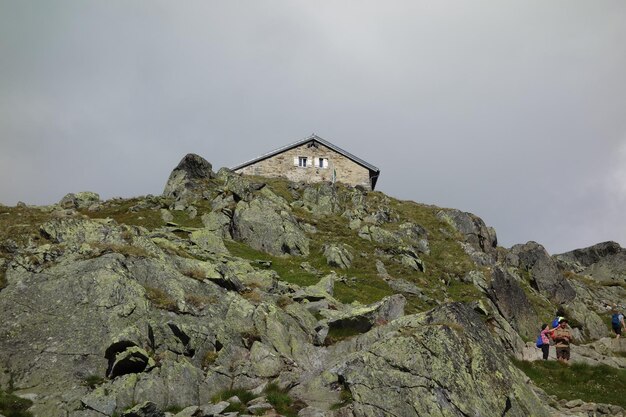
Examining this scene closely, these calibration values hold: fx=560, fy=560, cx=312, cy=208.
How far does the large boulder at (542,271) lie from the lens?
183 feet

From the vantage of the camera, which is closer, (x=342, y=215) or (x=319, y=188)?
(x=342, y=215)

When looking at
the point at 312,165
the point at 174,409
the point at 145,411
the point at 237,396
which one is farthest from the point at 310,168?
the point at 145,411

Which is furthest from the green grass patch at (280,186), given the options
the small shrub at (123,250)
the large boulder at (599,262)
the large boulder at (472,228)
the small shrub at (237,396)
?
the small shrub at (237,396)

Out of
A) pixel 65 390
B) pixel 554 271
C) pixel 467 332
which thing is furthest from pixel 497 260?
pixel 65 390

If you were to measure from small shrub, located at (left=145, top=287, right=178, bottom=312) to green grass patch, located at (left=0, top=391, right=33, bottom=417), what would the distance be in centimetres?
654

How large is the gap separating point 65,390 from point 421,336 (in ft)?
41.8

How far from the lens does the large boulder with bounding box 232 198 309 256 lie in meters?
45.3

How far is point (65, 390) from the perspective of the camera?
1941 cm

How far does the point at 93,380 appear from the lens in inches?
783

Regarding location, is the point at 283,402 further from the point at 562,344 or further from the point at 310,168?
the point at 310,168

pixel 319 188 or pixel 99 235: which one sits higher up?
pixel 319 188

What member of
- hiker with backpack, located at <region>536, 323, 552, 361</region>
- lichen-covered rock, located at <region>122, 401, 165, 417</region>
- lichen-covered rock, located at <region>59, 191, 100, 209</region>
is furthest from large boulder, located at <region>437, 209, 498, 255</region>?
lichen-covered rock, located at <region>122, 401, 165, 417</region>

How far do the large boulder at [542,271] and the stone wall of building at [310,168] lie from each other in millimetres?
24123

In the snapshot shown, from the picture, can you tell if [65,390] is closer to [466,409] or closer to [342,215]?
[466,409]
